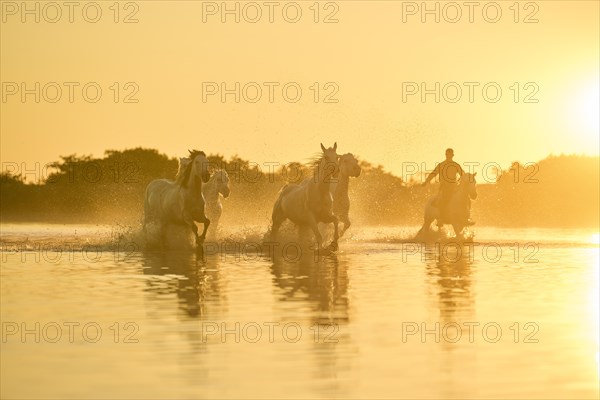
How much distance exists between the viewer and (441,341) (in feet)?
39.4

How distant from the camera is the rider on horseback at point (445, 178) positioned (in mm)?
33469

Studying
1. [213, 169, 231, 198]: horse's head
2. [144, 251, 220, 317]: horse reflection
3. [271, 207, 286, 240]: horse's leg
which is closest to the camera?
[144, 251, 220, 317]: horse reflection

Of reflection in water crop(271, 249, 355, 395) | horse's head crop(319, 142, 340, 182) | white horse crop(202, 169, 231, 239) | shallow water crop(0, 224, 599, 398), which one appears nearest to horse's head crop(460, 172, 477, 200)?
white horse crop(202, 169, 231, 239)

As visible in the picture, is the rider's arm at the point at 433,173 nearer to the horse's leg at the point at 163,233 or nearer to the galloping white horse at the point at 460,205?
the galloping white horse at the point at 460,205

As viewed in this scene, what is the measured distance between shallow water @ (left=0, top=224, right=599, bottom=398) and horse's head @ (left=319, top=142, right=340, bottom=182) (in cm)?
354

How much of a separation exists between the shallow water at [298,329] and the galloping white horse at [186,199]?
12.5 ft

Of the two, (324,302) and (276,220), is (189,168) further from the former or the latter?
(324,302)

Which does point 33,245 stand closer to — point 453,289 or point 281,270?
point 281,270

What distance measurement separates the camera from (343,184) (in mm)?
30016

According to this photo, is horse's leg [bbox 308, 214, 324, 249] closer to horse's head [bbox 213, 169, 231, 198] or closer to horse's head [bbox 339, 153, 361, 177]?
horse's head [bbox 339, 153, 361, 177]

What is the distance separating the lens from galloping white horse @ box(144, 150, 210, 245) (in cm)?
2791

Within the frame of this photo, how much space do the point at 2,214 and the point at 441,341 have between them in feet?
186

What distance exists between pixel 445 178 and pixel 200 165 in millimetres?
8013

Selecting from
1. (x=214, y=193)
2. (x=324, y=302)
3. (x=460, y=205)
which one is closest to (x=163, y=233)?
(x=214, y=193)
